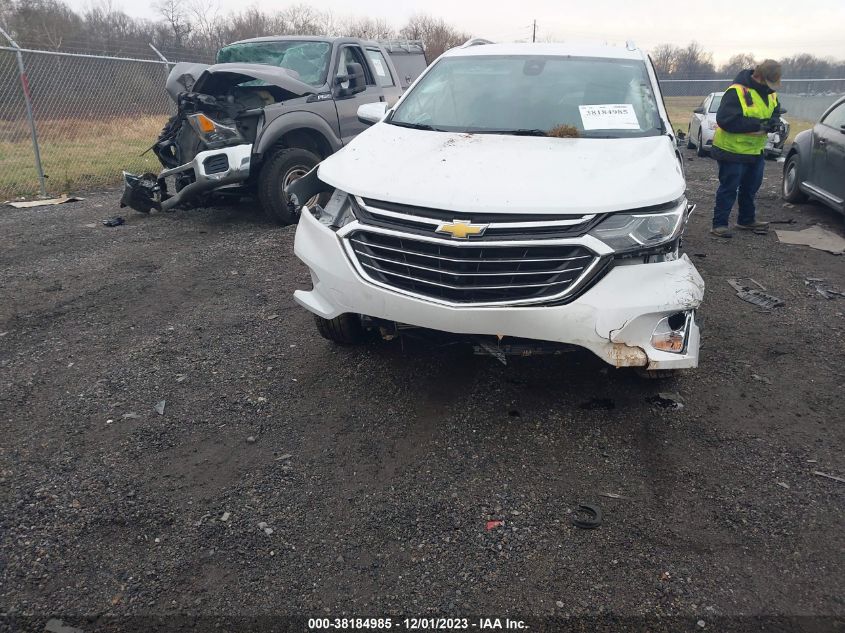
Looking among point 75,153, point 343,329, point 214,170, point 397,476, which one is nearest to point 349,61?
point 214,170

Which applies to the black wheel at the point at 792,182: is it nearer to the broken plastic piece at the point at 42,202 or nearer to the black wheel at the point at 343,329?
the black wheel at the point at 343,329

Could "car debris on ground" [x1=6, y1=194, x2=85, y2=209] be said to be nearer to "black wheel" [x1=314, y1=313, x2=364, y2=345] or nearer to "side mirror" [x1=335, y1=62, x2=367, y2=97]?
"side mirror" [x1=335, y1=62, x2=367, y2=97]

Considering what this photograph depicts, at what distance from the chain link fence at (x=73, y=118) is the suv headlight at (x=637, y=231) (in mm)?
8876

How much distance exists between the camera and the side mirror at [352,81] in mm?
7605

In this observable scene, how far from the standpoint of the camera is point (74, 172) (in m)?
10.7

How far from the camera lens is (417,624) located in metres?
2.15

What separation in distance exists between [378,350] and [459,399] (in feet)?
2.49

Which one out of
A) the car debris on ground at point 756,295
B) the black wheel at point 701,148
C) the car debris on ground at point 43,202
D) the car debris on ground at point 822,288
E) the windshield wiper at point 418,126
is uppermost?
the windshield wiper at point 418,126

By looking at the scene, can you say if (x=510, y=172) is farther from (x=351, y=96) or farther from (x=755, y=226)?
(x=755, y=226)

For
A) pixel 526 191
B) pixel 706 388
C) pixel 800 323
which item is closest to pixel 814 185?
pixel 800 323

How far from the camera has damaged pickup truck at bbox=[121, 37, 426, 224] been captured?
6.89m

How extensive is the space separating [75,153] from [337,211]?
30.2 ft

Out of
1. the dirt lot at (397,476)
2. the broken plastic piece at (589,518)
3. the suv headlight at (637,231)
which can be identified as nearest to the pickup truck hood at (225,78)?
the dirt lot at (397,476)

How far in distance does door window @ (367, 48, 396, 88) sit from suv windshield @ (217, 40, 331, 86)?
0.91 meters
